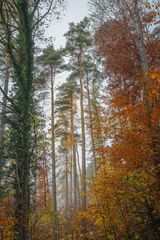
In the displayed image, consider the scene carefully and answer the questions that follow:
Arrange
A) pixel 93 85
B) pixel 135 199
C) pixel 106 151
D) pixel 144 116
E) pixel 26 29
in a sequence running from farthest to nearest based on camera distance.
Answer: pixel 93 85
pixel 106 151
pixel 144 116
pixel 26 29
pixel 135 199

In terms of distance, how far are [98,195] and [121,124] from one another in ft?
7.63

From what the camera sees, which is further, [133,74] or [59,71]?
[59,71]

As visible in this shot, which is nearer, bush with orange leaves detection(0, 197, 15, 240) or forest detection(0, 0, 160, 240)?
forest detection(0, 0, 160, 240)

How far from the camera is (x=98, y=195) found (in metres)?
5.74

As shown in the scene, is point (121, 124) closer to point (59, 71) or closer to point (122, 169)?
point (122, 169)

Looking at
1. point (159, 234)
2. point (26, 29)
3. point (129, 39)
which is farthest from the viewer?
point (129, 39)

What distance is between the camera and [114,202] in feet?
16.9

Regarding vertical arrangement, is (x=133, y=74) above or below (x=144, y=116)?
above

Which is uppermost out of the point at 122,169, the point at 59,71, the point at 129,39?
the point at 59,71

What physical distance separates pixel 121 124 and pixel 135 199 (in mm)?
2890

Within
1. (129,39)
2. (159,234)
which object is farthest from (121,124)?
(129,39)

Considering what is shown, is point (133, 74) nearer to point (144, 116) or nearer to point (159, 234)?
point (144, 116)

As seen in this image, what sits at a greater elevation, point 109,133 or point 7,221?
point 109,133

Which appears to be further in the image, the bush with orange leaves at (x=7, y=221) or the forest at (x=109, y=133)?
the bush with orange leaves at (x=7, y=221)
